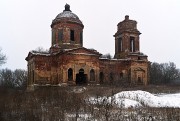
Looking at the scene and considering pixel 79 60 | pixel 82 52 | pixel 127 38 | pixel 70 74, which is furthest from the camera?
pixel 127 38

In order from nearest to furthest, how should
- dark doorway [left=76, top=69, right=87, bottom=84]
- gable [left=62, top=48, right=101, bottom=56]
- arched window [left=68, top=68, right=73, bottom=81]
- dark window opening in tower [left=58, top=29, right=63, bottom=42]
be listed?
gable [left=62, top=48, right=101, bottom=56]
arched window [left=68, top=68, right=73, bottom=81]
dark doorway [left=76, top=69, right=87, bottom=84]
dark window opening in tower [left=58, top=29, right=63, bottom=42]

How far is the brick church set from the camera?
31.9 metres

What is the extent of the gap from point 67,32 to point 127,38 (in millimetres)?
7669

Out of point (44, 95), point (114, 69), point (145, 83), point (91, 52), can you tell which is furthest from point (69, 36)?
point (44, 95)

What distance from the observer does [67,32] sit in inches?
1332

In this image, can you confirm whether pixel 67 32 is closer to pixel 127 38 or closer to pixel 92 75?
pixel 92 75

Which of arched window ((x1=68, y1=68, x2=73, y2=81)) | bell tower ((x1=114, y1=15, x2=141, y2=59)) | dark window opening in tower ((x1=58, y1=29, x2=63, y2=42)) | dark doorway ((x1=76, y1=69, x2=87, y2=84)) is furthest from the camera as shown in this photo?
bell tower ((x1=114, y1=15, x2=141, y2=59))

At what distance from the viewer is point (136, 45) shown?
38188mm

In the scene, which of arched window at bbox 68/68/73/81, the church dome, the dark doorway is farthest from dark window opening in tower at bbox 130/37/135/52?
arched window at bbox 68/68/73/81

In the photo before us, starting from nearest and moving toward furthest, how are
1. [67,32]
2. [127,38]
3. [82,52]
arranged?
[82,52] < [67,32] < [127,38]

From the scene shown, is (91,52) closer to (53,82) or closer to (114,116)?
(53,82)

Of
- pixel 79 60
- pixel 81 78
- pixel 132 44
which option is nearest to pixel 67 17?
pixel 79 60

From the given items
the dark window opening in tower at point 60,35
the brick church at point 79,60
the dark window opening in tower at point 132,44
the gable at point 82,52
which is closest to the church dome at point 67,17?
the brick church at point 79,60

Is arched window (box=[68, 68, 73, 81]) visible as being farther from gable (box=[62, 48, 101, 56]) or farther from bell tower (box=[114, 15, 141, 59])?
bell tower (box=[114, 15, 141, 59])
